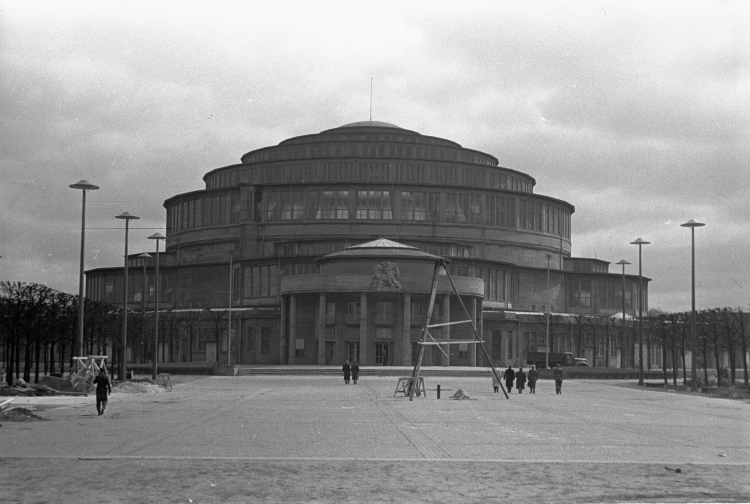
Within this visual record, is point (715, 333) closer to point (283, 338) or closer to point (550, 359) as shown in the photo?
point (550, 359)

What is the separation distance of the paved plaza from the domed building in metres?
58.7

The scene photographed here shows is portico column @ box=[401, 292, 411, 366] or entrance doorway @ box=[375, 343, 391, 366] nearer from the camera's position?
portico column @ box=[401, 292, 411, 366]

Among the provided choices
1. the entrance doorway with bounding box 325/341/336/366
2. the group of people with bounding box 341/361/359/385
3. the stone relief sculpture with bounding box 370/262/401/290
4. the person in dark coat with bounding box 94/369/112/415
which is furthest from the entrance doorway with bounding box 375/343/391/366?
the person in dark coat with bounding box 94/369/112/415

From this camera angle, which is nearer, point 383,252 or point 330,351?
point 330,351

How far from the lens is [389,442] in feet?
77.8

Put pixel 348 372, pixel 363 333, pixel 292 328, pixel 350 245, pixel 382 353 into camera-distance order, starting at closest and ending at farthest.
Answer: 1. pixel 348 372
2. pixel 363 333
3. pixel 382 353
4. pixel 292 328
5. pixel 350 245

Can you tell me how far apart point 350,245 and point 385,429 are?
276ft

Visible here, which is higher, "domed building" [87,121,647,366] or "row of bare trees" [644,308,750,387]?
"domed building" [87,121,647,366]

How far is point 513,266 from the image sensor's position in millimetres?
113625

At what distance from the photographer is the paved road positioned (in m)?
21.2

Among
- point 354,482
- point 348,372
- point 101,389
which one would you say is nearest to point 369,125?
point 348,372

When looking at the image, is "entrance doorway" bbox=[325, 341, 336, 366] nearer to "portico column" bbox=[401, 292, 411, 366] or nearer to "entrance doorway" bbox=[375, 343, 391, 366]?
"entrance doorway" bbox=[375, 343, 391, 366]

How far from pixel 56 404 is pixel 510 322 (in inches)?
2895

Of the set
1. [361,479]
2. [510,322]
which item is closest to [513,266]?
[510,322]
